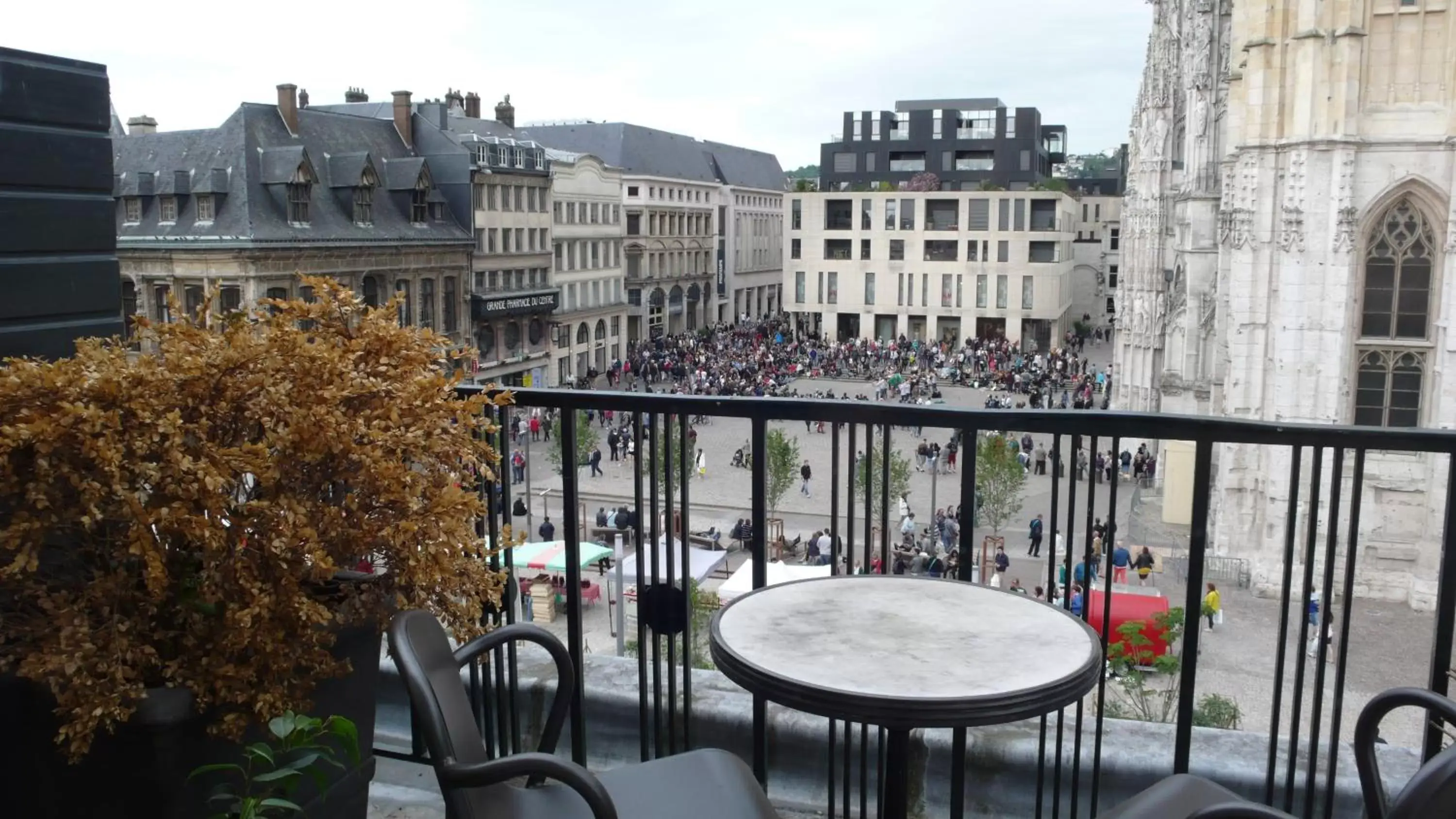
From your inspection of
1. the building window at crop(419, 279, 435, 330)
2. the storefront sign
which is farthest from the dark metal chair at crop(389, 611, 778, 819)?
the storefront sign

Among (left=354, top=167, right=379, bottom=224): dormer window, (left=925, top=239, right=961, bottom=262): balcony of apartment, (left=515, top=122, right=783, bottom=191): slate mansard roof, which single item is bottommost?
(left=925, top=239, right=961, bottom=262): balcony of apartment

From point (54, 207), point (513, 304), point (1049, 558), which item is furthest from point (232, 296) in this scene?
point (1049, 558)

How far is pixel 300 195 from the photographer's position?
138ft

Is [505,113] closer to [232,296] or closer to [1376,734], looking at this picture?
[232,296]

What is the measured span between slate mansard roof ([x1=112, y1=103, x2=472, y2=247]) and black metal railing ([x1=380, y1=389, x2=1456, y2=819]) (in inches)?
1536

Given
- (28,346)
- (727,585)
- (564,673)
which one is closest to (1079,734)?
(564,673)

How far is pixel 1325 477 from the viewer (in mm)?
26062

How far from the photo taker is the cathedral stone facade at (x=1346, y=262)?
25.7 meters

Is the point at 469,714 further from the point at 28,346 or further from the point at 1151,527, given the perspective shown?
the point at 1151,527

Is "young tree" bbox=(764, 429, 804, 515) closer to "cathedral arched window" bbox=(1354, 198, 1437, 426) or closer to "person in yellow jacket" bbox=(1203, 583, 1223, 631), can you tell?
"person in yellow jacket" bbox=(1203, 583, 1223, 631)

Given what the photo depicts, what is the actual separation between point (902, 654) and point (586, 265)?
6076 centimetres

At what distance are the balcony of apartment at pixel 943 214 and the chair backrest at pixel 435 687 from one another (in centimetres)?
7093

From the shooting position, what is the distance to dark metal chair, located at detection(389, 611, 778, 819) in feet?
6.81

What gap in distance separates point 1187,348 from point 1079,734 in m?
37.6
